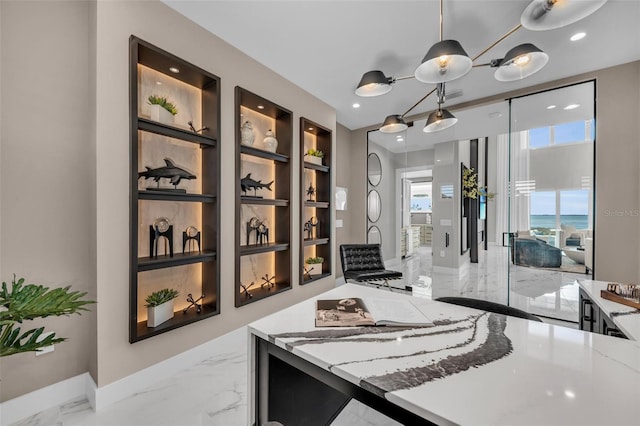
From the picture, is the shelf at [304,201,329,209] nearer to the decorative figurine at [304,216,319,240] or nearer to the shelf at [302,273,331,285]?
the decorative figurine at [304,216,319,240]

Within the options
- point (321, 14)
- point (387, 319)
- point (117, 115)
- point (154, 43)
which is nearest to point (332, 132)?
point (321, 14)

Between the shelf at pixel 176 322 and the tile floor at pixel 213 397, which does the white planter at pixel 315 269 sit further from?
the shelf at pixel 176 322

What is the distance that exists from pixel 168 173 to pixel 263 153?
3.59ft

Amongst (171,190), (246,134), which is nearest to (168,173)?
(171,190)

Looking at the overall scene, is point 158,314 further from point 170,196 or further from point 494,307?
point 494,307

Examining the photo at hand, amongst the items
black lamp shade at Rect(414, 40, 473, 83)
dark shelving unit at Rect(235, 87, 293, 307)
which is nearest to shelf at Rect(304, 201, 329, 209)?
dark shelving unit at Rect(235, 87, 293, 307)

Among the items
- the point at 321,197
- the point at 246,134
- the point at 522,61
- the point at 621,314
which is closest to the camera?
the point at 621,314

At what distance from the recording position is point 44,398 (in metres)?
1.71

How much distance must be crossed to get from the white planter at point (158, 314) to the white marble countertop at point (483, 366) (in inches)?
53.1

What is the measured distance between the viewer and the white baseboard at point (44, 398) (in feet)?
5.26

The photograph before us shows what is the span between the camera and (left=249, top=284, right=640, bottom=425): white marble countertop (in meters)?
0.64

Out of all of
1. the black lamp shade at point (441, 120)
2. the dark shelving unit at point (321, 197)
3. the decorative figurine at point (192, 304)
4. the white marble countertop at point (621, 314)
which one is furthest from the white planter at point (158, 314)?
the black lamp shade at point (441, 120)

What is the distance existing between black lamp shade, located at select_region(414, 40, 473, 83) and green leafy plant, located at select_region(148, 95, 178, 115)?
1.93 meters

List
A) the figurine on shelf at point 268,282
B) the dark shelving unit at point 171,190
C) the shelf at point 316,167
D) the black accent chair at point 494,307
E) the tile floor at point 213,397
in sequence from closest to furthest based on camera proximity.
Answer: the black accent chair at point 494,307 < the tile floor at point 213,397 < the dark shelving unit at point 171,190 < the figurine on shelf at point 268,282 < the shelf at point 316,167
